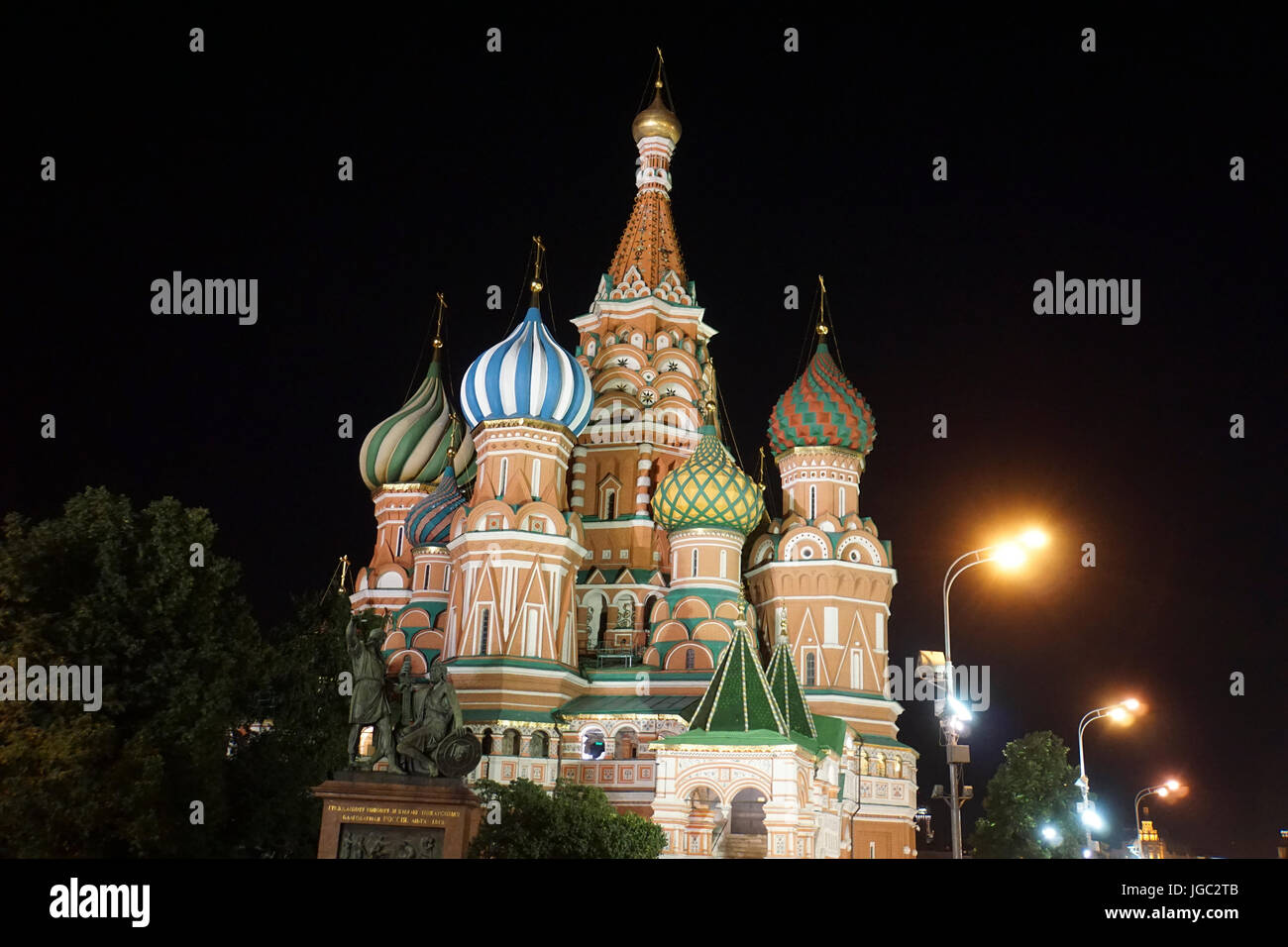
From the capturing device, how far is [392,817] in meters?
19.0

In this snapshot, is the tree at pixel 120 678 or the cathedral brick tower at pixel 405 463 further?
the cathedral brick tower at pixel 405 463

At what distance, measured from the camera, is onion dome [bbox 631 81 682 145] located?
51.4 metres

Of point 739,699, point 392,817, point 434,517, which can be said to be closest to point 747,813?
point 739,699

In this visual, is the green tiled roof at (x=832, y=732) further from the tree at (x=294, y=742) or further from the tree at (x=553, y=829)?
the tree at (x=294, y=742)

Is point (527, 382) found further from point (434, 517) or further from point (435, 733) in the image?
point (435, 733)

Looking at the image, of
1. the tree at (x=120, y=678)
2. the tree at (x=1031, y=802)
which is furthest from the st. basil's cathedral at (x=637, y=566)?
the tree at (x=120, y=678)

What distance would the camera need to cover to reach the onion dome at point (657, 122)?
169ft

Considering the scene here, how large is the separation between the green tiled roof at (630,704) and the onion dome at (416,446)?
14.3m

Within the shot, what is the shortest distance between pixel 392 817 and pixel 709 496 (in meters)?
22.8

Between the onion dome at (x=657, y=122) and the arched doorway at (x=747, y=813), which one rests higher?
the onion dome at (x=657, y=122)

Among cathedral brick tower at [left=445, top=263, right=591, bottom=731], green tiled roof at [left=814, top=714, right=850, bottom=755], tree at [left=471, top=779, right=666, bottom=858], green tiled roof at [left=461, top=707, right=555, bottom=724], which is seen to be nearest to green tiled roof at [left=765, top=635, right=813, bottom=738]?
green tiled roof at [left=814, top=714, right=850, bottom=755]
